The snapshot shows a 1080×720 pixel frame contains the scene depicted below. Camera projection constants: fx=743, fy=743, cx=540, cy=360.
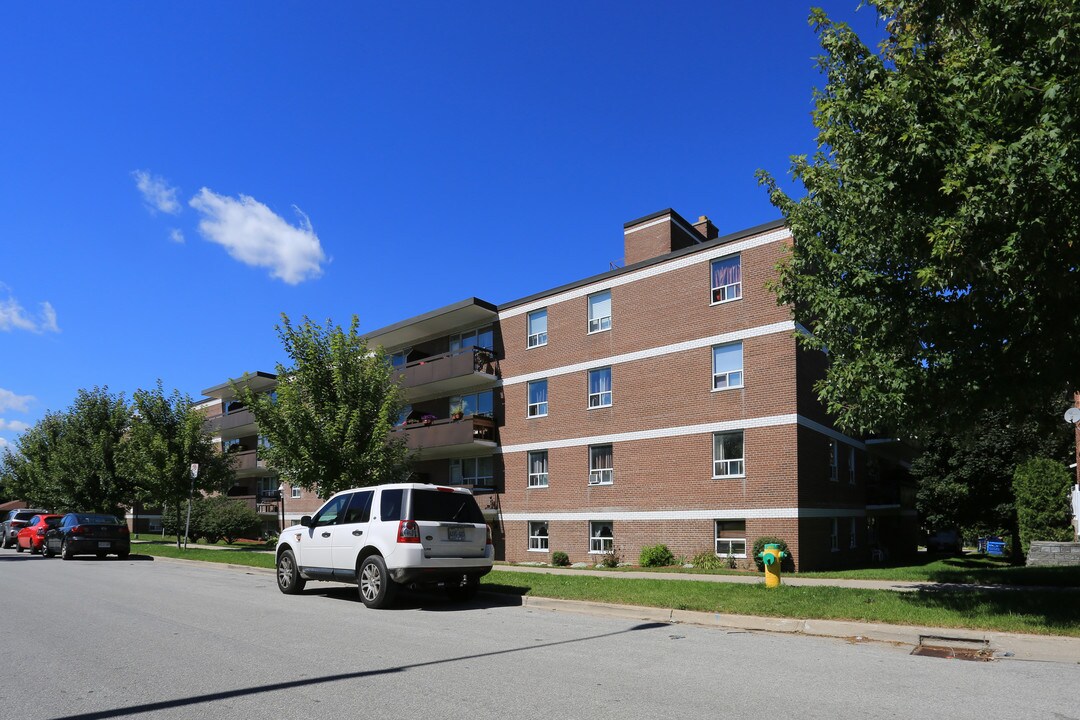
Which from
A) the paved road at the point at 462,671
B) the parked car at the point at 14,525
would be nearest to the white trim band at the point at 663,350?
the paved road at the point at 462,671

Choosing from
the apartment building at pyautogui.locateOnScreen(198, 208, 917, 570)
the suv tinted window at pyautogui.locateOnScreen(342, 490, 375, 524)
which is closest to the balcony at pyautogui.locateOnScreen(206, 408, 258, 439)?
the apartment building at pyautogui.locateOnScreen(198, 208, 917, 570)

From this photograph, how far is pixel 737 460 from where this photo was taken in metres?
22.6

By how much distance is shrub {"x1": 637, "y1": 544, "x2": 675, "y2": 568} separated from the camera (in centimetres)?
2302

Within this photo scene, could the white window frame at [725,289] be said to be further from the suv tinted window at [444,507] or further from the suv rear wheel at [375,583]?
the suv rear wheel at [375,583]

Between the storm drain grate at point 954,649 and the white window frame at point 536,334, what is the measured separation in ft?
69.3

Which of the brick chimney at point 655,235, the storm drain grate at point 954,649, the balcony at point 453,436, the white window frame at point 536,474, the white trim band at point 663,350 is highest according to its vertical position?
the brick chimney at point 655,235

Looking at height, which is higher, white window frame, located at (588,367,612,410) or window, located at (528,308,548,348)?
window, located at (528,308,548,348)

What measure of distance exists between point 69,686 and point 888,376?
10397mm

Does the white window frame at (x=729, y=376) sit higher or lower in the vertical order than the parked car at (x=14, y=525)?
higher

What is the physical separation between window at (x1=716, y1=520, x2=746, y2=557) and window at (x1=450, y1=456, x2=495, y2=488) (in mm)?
10680

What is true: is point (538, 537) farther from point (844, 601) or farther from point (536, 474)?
point (844, 601)

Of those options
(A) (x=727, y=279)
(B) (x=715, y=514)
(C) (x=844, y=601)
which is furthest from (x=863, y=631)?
→ (A) (x=727, y=279)

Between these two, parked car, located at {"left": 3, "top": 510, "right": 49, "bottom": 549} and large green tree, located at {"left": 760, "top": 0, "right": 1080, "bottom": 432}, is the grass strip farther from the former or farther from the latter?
parked car, located at {"left": 3, "top": 510, "right": 49, "bottom": 549}

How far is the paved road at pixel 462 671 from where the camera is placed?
5770 millimetres
